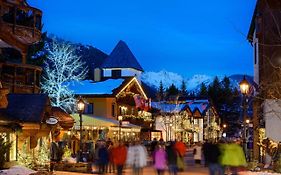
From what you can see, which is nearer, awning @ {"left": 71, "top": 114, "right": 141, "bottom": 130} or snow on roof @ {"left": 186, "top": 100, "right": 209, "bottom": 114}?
awning @ {"left": 71, "top": 114, "right": 141, "bottom": 130}

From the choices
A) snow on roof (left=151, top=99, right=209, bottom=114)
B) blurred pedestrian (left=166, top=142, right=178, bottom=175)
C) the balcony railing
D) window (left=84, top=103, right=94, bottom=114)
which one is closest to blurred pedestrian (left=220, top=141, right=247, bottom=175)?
blurred pedestrian (left=166, top=142, right=178, bottom=175)

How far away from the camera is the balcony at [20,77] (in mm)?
34922

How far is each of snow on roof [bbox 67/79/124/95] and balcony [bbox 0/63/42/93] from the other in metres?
25.4

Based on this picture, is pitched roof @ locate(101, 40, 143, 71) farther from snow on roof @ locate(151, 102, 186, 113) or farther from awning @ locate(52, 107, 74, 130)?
awning @ locate(52, 107, 74, 130)

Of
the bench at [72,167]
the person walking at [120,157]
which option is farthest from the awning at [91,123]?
the person walking at [120,157]

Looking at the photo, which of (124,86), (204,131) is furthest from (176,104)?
(204,131)

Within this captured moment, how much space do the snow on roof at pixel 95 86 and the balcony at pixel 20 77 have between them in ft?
83.5

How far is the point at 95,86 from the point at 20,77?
28.6m

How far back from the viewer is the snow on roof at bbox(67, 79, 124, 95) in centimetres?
6569

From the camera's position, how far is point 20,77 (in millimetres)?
38625

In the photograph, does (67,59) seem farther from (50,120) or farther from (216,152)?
(216,152)

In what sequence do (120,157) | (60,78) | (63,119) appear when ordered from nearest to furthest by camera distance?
1. (120,157)
2. (63,119)
3. (60,78)

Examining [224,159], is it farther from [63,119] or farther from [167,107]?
[167,107]

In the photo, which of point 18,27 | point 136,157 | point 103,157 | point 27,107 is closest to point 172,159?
point 136,157
